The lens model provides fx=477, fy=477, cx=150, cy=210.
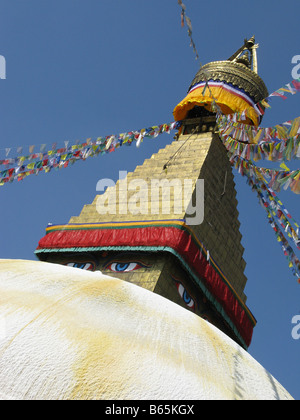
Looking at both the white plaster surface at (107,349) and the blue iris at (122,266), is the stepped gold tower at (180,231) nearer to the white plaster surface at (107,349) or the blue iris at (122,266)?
the blue iris at (122,266)

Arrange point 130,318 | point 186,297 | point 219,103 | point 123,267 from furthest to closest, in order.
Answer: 1. point 219,103
2. point 123,267
3. point 186,297
4. point 130,318

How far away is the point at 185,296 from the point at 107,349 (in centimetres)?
580

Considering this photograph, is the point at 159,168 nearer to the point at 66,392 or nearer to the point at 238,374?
the point at 238,374

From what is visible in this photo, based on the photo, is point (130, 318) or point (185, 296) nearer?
point (130, 318)

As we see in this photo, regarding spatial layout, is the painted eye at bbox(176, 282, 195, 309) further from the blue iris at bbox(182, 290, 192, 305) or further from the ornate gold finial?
the ornate gold finial

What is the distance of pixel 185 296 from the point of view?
30.2 ft

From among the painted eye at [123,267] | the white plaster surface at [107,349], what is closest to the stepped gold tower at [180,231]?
the painted eye at [123,267]

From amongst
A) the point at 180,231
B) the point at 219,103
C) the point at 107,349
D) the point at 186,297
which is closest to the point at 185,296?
the point at 186,297

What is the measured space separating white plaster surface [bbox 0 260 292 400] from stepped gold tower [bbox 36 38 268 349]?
426cm

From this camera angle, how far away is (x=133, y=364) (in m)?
3.47

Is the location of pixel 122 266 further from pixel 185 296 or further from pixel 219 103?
pixel 219 103

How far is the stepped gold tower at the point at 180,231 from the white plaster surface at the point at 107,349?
4.26 metres

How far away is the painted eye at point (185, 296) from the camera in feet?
29.9

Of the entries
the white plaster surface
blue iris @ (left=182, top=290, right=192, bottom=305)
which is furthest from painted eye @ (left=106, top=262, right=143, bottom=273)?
the white plaster surface
